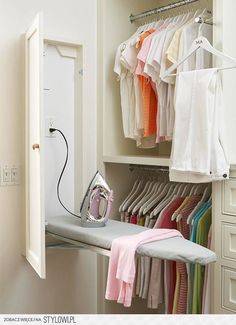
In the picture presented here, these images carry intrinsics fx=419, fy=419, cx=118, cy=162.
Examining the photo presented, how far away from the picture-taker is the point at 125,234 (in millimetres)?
1994

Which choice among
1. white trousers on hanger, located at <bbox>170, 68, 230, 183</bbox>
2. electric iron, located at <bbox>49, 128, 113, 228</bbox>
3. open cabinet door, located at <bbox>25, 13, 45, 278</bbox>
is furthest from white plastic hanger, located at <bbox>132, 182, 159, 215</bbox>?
open cabinet door, located at <bbox>25, 13, 45, 278</bbox>

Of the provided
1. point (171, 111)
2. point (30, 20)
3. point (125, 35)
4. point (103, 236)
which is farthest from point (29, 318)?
point (125, 35)

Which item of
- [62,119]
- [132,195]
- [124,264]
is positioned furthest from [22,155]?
[124,264]

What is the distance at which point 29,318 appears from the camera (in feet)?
3.55

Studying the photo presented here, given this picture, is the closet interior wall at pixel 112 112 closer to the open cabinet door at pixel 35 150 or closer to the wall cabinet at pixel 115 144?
the wall cabinet at pixel 115 144

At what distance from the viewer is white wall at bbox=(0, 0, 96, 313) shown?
2355 mm

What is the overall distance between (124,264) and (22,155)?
3.27 feet

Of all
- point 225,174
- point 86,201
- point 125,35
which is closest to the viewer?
point 225,174

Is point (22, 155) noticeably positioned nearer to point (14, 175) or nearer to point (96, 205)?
point (14, 175)

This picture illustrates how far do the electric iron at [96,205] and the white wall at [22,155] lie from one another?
423 millimetres

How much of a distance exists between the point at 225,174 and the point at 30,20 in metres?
1.43

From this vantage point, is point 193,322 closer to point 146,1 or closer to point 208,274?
point 208,274

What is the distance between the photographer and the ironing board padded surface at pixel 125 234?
5.36 feet

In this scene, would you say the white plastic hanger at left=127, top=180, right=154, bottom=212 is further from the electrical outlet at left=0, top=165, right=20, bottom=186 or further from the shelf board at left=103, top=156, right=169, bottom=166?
the electrical outlet at left=0, top=165, right=20, bottom=186
